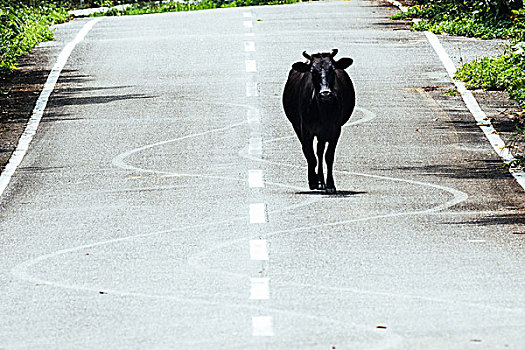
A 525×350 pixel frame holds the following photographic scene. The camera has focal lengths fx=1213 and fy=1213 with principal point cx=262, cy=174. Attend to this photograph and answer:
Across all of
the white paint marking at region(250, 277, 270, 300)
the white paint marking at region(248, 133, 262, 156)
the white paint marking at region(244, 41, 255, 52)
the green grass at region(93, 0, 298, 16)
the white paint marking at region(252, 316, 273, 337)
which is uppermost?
the white paint marking at region(252, 316, 273, 337)

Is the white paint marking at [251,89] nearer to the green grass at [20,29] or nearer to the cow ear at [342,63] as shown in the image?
the green grass at [20,29]

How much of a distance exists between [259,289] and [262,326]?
1135 mm

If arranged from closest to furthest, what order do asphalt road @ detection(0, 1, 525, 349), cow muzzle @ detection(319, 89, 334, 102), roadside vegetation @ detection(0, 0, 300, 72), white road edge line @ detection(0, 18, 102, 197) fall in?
asphalt road @ detection(0, 1, 525, 349) < cow muzzle @ detection(319, 89, 334, 102) < white road edge line @ detection(0, 18, 102, 197) < roadside vegetation @ detection(0, 0, 300, 72)

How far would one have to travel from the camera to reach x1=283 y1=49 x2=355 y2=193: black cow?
12.9 m

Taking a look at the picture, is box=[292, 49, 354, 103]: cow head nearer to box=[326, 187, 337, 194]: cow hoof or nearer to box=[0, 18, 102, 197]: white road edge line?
box=[326, 187, 337, 194]: cow hoof

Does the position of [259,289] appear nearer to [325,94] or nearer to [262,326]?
[262,326]

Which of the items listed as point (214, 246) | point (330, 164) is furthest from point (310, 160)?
point (214, 246)

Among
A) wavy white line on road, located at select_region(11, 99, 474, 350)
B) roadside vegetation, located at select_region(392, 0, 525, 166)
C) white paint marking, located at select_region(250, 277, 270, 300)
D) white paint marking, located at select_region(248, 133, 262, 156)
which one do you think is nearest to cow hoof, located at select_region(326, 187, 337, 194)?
wavy white line on road, located at select_region(11, 99, 474, 350)

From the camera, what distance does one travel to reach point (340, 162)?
16141 millimetres

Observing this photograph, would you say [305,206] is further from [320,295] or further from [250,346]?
[250,346]

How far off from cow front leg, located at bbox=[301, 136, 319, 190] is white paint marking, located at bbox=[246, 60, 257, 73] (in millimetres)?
10565

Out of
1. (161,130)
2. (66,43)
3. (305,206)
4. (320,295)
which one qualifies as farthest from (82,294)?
(66,43)

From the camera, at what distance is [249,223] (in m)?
12.2

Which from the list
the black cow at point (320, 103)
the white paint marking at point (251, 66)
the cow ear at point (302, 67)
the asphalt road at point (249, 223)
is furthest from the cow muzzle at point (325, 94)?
the white paint marking at point (251, 66)
